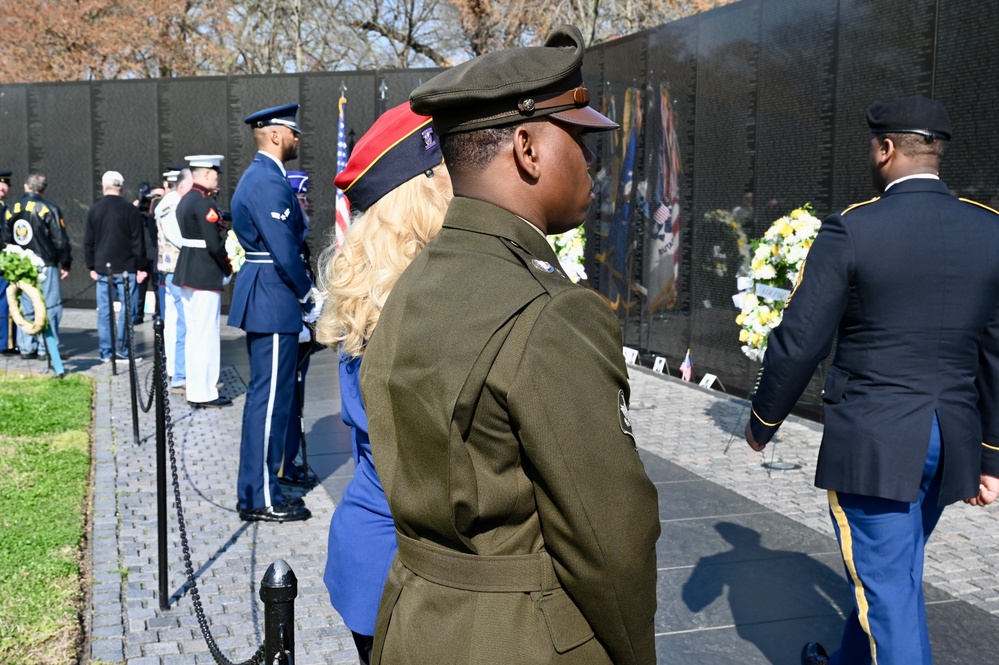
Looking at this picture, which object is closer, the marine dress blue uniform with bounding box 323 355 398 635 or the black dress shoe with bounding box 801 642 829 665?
the marine dress blue uniform with bounding box 323 355 398 635

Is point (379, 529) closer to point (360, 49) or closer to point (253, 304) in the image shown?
point (253, 304)

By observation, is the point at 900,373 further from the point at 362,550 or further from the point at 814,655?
the point at 362,550

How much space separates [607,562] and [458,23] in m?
23.7

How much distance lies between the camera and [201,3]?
1025 inches

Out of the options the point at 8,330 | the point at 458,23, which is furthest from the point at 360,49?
the point at 8,330

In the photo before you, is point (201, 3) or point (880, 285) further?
point (201, 3)

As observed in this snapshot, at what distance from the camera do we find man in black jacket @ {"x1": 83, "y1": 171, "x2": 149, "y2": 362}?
41.4 ft

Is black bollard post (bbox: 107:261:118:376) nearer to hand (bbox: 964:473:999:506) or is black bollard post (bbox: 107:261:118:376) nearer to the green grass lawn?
the green grass lawn

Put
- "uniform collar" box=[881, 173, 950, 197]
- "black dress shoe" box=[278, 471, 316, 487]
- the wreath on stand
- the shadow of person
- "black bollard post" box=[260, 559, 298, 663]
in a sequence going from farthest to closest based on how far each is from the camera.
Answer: the wreath on stand
"black dress shoe" box=[278, 471, 316, 487]
the shadow of person
"uniform collar" box=[881, 173, 950, 197]
"black bollard post" box=[260, 559, 298, 663]

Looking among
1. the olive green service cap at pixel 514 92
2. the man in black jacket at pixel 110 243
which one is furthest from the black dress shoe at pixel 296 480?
the man in black jacket at pixel 110 243

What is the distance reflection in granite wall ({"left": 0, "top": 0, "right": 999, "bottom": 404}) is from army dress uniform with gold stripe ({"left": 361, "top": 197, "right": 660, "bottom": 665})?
4200 mm

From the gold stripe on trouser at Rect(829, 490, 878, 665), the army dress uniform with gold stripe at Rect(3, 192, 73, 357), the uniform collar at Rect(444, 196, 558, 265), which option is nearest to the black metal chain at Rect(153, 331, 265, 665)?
the uniform collar at Rect(444, 196, 558, 265)

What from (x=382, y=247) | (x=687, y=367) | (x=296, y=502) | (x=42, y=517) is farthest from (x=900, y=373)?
(x=687, y=367)

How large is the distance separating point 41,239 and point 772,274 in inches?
358
